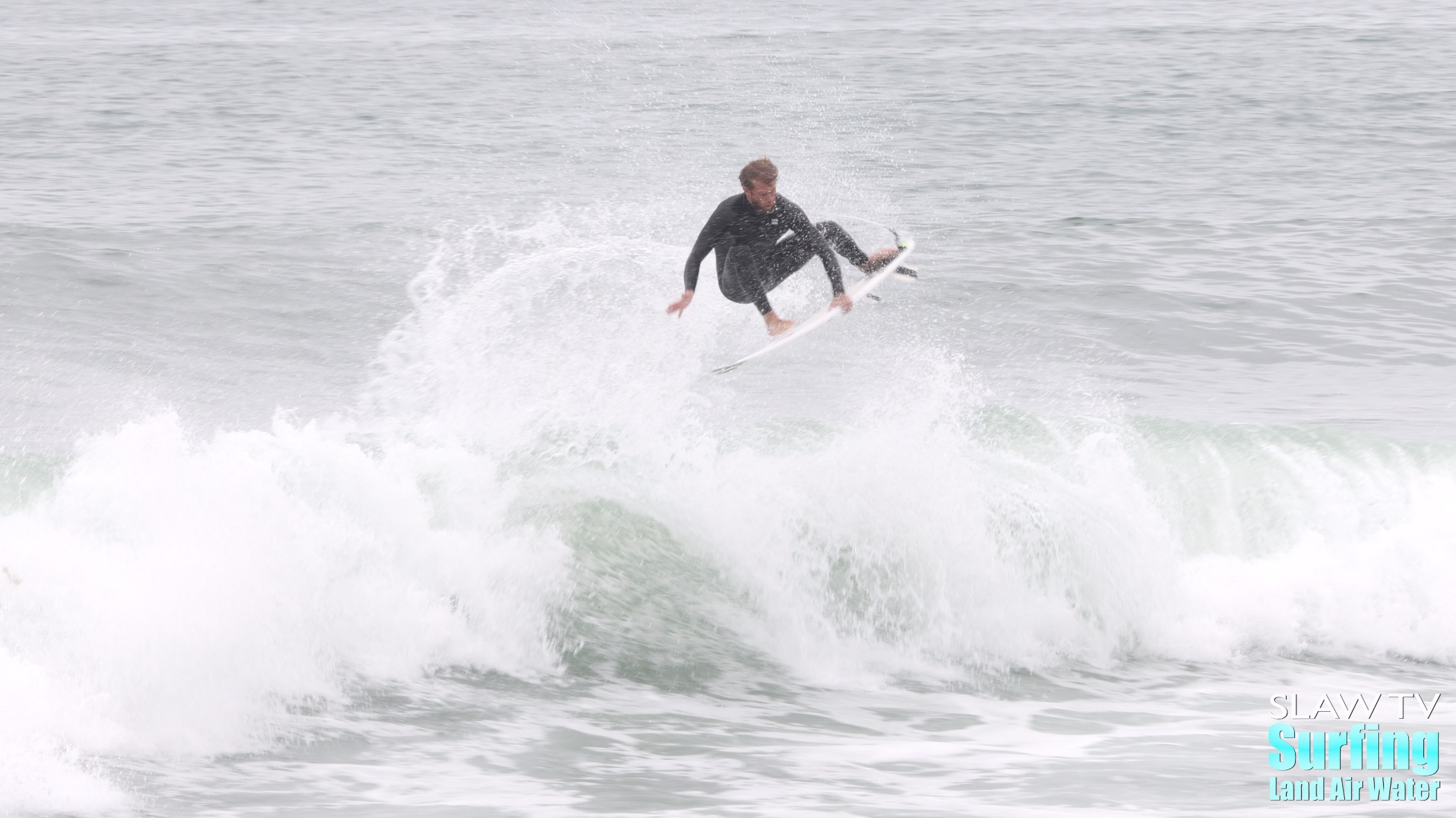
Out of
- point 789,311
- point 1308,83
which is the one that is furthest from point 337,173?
A: point 1308,83

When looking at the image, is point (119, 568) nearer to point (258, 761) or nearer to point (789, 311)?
point (258, 761)

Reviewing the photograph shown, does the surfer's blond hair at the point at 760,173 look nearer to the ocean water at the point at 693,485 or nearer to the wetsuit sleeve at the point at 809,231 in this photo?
the wetsuit sleeve at the point at 809,231

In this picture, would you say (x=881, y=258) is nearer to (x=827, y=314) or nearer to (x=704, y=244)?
(x=827, y=314)

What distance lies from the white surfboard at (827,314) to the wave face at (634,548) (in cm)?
78

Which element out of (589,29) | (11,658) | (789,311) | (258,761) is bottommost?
(258,761)

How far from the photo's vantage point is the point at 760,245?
1028 centimetres

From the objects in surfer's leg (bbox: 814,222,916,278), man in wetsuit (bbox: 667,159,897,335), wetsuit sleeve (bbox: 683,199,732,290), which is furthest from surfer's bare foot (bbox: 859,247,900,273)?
wetsuit sleeve (bbox: 683,199,732,290)

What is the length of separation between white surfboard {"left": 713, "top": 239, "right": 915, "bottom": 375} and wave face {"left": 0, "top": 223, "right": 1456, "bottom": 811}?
30.5 inches

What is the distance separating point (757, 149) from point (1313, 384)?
40.3ft

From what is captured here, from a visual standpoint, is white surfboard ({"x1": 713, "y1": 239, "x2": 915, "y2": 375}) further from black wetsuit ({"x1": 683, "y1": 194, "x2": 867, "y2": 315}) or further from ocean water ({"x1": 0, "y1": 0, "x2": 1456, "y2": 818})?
ocean water ({"x1": 0, "y1": 0, "x2": 1456, "y2": 818})

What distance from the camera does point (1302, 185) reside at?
946 inches

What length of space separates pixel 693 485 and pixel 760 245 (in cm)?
181

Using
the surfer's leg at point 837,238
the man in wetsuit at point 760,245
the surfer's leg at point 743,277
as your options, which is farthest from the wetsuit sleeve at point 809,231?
the surfer's leg at point 743,277

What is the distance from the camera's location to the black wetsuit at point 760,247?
33.3ft
